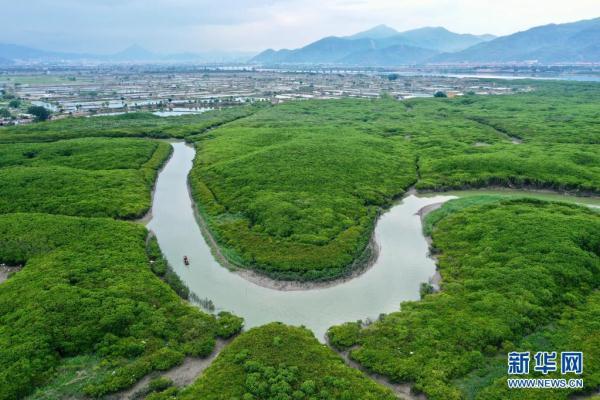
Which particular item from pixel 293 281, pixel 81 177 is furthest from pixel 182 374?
pixel 81 177

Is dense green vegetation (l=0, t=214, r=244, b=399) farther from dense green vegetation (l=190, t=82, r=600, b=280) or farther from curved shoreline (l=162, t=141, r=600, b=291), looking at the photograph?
dense green vegetation (l=190, t=82, r=600, b=280)

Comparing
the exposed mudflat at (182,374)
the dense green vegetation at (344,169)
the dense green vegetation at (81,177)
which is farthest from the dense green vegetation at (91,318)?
the dense green vegetation at (81,177)

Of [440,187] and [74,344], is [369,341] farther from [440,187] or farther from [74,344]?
[440,187]

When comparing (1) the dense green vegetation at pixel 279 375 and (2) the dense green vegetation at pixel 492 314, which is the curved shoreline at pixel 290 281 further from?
(1) the dense green vegetation at pixel 279 375

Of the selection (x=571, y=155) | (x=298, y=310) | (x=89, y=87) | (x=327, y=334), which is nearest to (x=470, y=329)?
(x=327, y=334)

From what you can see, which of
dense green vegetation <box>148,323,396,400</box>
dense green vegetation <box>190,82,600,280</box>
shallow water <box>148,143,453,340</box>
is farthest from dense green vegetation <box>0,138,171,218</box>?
dense green vegetation <box>148,323,396,400</box>
